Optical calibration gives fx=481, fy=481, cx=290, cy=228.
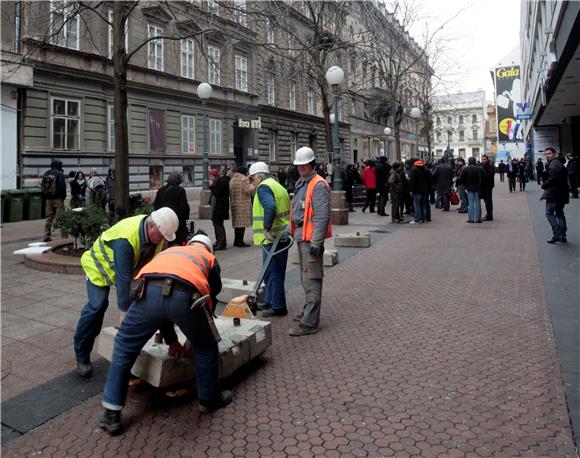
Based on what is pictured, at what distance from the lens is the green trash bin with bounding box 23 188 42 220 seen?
16739mm

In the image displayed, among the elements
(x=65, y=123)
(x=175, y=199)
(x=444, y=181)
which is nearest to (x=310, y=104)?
(x=65, y=123)

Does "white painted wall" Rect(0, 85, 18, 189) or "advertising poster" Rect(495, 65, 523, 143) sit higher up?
"advertising poster" Rect(495, 65, 523, 143)

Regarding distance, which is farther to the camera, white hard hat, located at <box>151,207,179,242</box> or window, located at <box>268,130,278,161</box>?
window, located at <box>268,130,278,161</box>

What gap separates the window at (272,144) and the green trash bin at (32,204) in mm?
18466

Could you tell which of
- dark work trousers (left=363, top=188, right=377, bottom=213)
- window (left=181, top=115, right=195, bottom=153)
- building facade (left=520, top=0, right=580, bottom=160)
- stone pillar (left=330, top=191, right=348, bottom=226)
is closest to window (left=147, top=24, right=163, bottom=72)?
window (left=181, top=115, right=195, bottom=153)

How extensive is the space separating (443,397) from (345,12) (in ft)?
65.5

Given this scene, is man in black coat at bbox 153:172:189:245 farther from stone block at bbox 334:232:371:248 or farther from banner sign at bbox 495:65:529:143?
banner sign at bbox 495:65:529:143

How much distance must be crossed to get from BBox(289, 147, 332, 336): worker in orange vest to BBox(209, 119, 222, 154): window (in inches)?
916

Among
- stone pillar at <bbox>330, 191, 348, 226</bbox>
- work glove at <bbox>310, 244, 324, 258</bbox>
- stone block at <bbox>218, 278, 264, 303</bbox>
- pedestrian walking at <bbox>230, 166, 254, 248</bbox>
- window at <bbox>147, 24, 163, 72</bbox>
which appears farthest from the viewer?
window at <bbox>147, 24, 163, 72</bbox>

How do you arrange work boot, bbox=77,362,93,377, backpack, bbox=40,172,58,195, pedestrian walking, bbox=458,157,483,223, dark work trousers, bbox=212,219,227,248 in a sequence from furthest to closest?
pedestrian walking, bbox=458,157,483,223 < backpack, bbox=40,172,58,195 < dark work trousers, bbox=212,219,227,248 < work boot, bbox=77,362,93,377

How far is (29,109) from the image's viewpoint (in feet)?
59.9

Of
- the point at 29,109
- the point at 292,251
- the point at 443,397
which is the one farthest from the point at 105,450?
the point at 29,109

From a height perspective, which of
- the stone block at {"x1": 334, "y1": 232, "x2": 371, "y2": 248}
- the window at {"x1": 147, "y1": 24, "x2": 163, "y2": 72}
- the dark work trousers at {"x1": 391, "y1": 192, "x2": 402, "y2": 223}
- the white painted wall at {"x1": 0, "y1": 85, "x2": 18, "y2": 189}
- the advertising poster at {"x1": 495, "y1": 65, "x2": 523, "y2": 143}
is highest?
the advertising poster at {"x1": 495, "y1": 65, "x2": 523, "y2": 143}

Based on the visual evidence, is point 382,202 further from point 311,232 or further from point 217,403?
point 217,403
